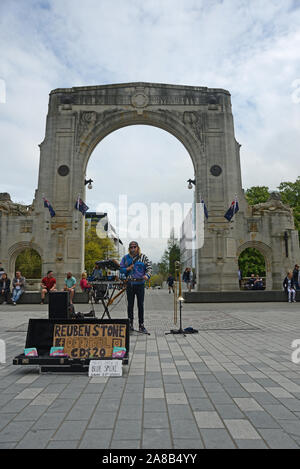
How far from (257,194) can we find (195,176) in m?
18.7

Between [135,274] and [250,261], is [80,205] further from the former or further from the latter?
[250,261]

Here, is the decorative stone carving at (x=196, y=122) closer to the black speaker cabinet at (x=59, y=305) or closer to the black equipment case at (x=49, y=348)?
the black speaker cabinet at (x=59, y=305)

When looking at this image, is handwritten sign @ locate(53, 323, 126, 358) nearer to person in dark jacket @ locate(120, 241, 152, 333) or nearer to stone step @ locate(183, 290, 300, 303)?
person in dark jacket @ locate(120, 241, 152, 333)

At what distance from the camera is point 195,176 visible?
2509 cm

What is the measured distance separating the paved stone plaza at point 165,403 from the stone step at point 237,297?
39.8 ft

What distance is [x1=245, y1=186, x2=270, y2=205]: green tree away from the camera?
132 feet

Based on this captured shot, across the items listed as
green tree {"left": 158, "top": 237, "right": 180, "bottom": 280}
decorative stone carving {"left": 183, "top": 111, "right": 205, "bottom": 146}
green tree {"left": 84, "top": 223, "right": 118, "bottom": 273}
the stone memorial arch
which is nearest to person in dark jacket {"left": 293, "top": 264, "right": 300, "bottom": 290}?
the stone memorial arch

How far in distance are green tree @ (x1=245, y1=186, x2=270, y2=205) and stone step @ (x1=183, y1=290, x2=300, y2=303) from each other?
2279 centimetres

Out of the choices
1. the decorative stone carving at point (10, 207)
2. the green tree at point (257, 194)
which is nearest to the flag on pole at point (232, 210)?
the decorative stone carving at point (10, 207)

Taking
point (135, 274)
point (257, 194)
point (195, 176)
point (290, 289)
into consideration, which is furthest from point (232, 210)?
point (257, 194)

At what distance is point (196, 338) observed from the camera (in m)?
7.80

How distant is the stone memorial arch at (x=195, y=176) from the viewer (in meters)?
23.3
